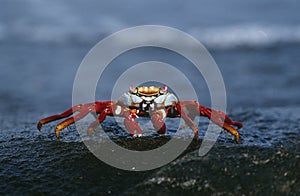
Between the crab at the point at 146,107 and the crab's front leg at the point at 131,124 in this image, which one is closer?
the crab's front leg at the point at 131,124

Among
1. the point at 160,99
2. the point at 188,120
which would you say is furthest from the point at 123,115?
the point at 188,120

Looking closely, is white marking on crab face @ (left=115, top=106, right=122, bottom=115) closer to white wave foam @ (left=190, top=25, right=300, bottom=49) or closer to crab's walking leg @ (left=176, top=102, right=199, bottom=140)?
crab's walking leg @ (left=176, top=102, right=199, bottom=140)

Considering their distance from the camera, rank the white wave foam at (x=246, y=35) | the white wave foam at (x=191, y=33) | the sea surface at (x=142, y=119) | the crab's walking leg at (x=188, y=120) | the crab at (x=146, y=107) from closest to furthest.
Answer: the sea surface at (x=142, y=119), the crab's walking leg at (x=188, y=120), the crab at (x=146, y=107), the white wave foam at (x=246, y=35), the white wave foam at (x=191, y=33)

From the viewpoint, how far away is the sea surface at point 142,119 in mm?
2633

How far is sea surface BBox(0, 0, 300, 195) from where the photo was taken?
8.64ft

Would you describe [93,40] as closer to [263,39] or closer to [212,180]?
[263,39]

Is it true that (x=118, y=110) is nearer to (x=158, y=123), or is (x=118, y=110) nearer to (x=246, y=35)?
(x=158, y=123)

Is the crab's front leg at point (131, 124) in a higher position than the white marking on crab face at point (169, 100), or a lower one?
lower

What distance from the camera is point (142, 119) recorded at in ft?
13.7

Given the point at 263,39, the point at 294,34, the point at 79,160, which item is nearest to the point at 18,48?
the point at 263,39

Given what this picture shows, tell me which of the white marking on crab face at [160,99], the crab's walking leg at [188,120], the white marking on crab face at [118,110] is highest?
the white marking on crab face at [160,99]

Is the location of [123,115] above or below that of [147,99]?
below

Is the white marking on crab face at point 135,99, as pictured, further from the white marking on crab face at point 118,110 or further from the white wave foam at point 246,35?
the white wave foam at point 246,35

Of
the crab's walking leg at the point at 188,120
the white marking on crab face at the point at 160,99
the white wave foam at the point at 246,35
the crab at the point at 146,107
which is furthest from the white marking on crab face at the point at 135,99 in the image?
the white wave foam at the point at 246,35
